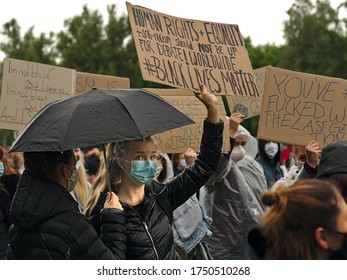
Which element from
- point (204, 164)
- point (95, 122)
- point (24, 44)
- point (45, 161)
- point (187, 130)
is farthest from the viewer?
point (24, 44)

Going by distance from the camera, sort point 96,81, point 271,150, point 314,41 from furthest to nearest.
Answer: point 314,41, point 271,150, point 96,81

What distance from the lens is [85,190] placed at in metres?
8.49

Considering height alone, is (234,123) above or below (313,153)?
above

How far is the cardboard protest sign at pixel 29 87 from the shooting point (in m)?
8.98

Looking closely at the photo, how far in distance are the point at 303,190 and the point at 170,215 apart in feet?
5.69

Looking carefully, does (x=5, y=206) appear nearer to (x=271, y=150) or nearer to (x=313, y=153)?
(x=313, y=153)

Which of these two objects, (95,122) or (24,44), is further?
(24,44)

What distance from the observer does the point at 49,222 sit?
198 inches

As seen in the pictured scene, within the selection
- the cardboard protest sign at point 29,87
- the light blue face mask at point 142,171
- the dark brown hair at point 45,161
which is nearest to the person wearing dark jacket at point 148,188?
the light blue face mask at point 142,171

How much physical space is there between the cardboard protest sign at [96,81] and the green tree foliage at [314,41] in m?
55.7

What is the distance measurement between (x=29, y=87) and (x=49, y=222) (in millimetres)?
4267

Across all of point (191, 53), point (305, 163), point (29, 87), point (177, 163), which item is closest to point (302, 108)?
point (305, 163)

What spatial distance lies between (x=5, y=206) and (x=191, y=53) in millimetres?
A: 1766

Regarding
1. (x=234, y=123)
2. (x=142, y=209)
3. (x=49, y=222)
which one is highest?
(x=234, y=123)
